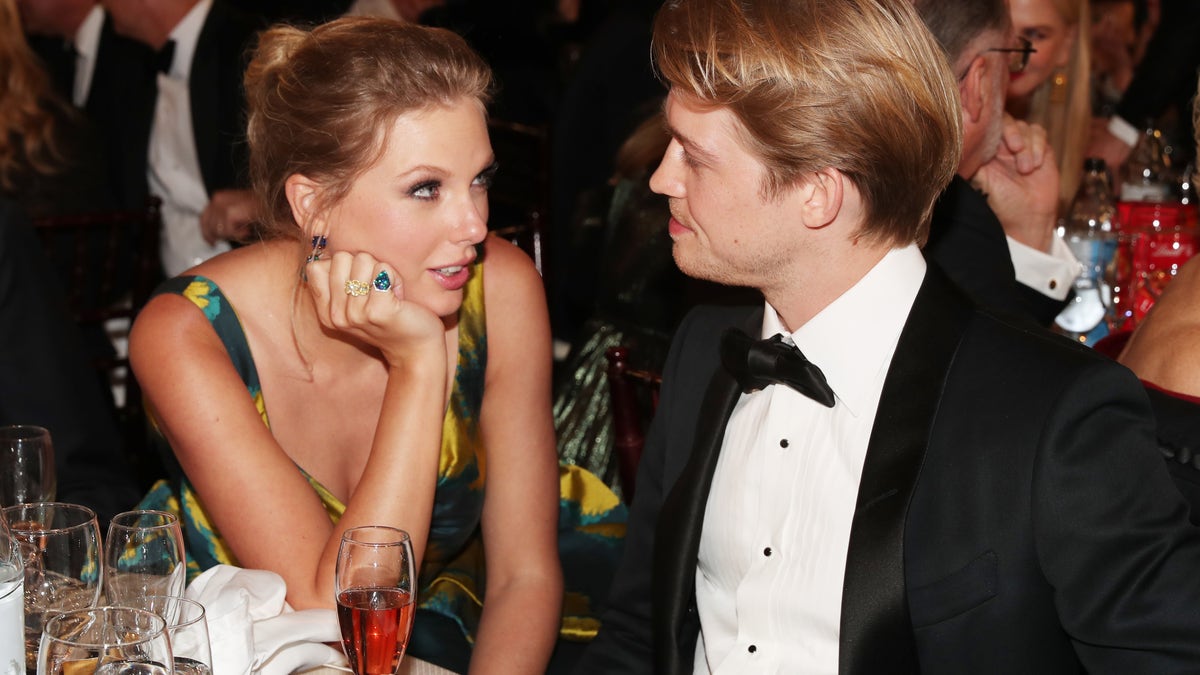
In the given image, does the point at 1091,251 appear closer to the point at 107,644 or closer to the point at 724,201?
the point at 724,201

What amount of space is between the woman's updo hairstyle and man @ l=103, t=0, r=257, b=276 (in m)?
2.17

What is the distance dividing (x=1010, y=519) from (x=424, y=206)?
1.09 meters

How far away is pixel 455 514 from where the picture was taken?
7.98 feet

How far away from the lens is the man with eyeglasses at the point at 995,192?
8.36ft

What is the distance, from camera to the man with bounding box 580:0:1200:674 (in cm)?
152

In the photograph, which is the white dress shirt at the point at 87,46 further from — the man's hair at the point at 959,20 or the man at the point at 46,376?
the man's hair at the point at 959,20

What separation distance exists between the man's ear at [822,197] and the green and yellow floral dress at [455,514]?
0.86 meters

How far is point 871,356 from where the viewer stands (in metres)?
1.77

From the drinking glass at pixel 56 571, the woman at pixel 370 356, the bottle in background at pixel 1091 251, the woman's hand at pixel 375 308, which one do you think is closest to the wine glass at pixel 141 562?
the drinking glass at pixel 56 571

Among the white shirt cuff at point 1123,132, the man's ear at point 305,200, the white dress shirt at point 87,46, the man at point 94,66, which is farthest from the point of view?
the white dress shirt at point 87,46

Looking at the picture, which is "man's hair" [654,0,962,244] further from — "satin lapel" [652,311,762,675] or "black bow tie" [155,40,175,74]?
"black bow tie" [155,40,175,74]

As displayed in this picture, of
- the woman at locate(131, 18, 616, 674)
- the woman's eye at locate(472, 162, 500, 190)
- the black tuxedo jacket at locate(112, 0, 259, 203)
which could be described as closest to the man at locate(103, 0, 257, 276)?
the black tuxedo jacket at locate(112, 0, 259, 203)

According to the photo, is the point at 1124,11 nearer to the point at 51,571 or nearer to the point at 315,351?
the point at 315,351

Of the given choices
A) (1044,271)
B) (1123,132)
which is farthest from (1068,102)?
(1044,271)
